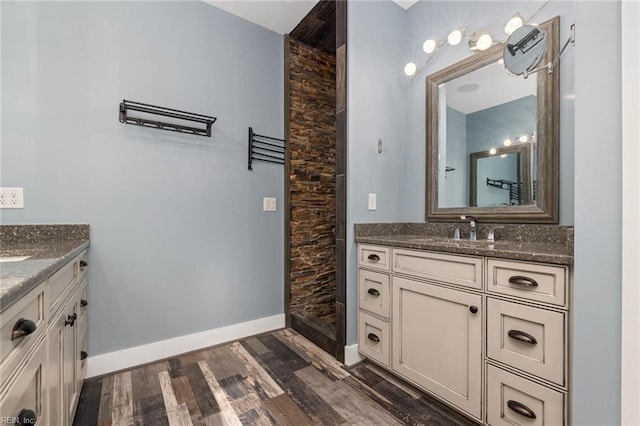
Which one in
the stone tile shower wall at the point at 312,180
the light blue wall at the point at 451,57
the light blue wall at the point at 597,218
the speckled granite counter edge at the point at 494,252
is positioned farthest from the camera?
the stone tile shower wall at the point at 312,180

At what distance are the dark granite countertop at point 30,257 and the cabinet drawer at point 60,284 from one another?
0.04 meters

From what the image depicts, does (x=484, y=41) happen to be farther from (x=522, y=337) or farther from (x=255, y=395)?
(x=255, y=395)

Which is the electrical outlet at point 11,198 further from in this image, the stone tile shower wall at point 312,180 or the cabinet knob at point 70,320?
the stone tile shower wall at point 312,180

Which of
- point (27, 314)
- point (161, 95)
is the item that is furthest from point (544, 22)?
point (27, 314)

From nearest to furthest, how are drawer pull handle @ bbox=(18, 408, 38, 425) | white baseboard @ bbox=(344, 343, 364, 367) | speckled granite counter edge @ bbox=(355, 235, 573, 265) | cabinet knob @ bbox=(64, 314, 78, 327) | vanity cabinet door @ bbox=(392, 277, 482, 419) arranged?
drawer pull handle @ bbox=(18, 408, 38, 425) < speckled granite counter edge @ bbox=(355, 235, 573, 265) < cabinet knob @ bbox=(64, 314, 78, 327) < vanity cabinet door @ bbox=(392, 277, 482, 419) < white baseboard @ bbox=(344, 343, 364, 367)

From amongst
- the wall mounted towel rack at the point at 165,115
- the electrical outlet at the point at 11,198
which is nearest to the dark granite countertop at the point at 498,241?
the wall mounted towel rack at the point at 165,115

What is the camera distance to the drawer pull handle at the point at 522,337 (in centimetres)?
110

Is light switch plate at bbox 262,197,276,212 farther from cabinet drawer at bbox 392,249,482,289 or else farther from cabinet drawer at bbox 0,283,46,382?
cabinet drawer at bbox 0,283,46,382

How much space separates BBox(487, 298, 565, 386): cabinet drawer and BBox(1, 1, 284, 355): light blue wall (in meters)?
1.74

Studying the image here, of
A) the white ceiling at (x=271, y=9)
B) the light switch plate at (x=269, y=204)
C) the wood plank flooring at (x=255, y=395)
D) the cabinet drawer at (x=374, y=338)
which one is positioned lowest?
the wood plank flooring at (x=255, y=395)

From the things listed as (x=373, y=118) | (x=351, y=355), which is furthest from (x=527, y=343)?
(x=373, y=118)

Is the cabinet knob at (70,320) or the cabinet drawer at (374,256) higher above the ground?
the cabinet drawer at (374,256)

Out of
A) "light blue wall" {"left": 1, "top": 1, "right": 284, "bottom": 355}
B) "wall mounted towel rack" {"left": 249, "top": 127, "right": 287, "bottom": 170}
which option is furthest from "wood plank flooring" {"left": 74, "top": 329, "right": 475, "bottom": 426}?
"wall mounted towel rack" {"left": 249, "top": 127, "right": 287, "bottom": 170}

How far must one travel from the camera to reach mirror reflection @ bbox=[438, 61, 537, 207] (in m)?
1.63
